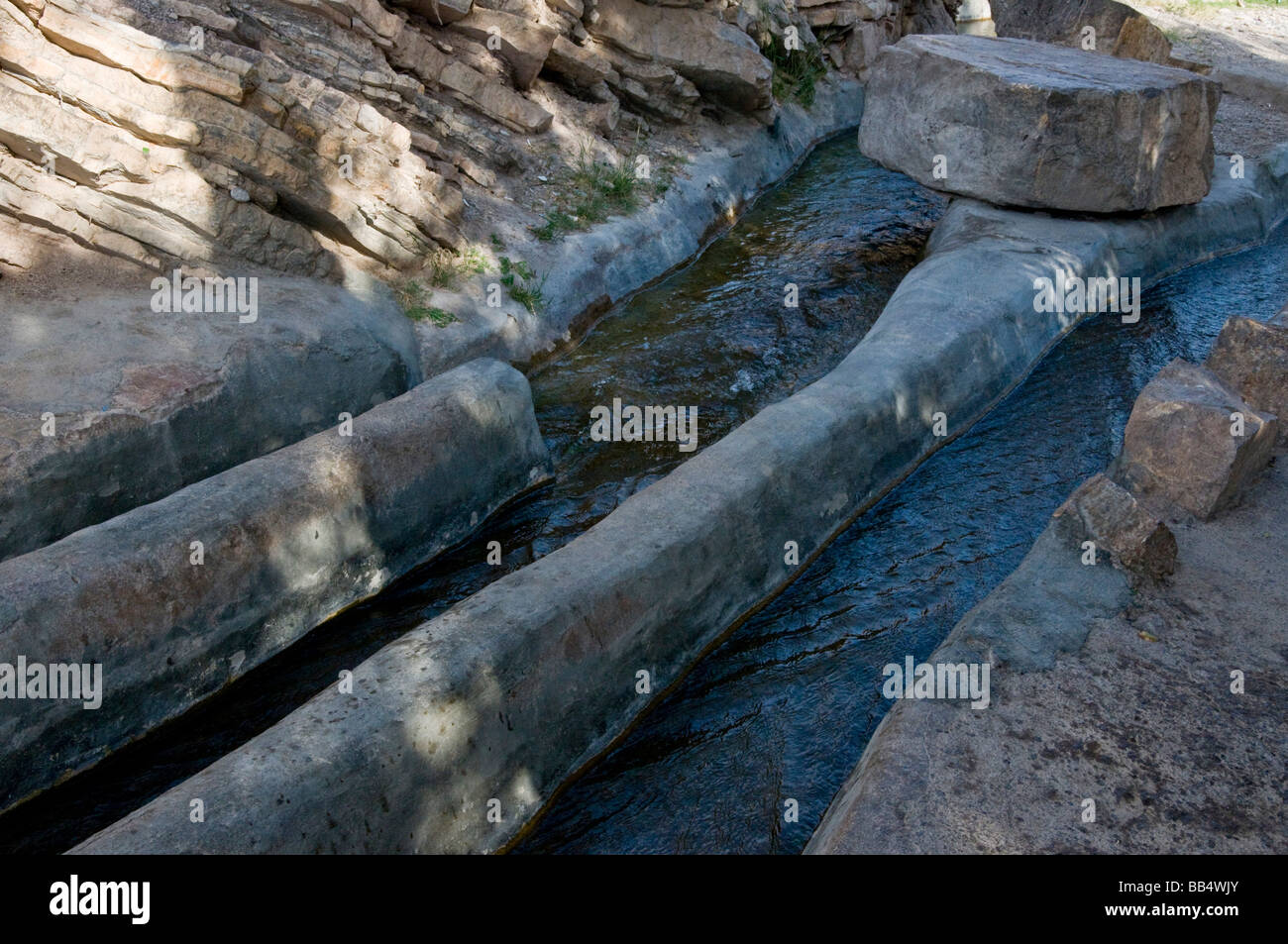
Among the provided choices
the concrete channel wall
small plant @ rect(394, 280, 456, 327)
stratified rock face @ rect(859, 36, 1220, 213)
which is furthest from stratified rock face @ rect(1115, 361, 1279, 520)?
small plant @ rect(394, 280, 456, 327)

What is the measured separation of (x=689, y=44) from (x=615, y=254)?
365 cm

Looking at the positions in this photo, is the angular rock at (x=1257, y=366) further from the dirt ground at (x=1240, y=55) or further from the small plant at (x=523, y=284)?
the dirt ground at (x=1240, y=55)

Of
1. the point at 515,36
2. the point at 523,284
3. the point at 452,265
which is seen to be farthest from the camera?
the point at 515,36

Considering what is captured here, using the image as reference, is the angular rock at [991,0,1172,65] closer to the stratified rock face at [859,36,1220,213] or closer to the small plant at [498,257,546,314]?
the stratified rock face at [859,36,1220,213]

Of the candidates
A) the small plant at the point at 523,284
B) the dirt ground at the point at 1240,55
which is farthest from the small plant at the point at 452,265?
the dirt ground at the point at 1240,55

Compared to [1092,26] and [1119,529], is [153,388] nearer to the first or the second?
[1119,529]

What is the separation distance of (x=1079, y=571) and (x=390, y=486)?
3465mm

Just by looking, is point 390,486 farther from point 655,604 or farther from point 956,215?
point 956,215

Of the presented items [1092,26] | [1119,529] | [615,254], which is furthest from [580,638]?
[1092,26]

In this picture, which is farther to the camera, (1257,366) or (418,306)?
(418,306)

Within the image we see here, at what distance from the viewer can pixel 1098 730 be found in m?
4.00

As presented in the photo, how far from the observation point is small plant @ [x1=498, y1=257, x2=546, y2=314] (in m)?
8.38

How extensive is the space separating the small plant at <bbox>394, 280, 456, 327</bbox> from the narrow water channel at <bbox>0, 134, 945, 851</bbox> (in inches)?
31.7

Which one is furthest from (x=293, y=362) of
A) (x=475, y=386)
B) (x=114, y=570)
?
(x=114, y=570)
